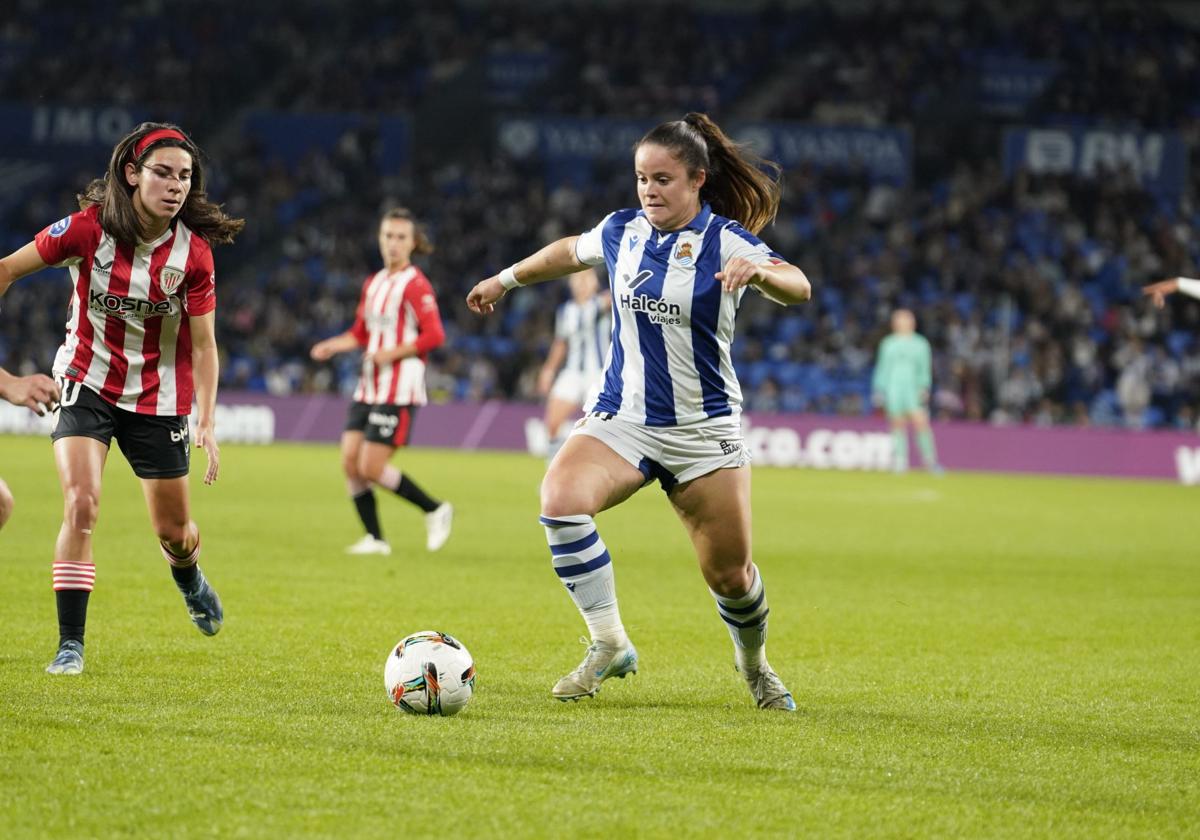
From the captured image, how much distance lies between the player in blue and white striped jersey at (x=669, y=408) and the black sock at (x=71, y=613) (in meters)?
2.01

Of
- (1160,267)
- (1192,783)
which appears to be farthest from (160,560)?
(1160,267)

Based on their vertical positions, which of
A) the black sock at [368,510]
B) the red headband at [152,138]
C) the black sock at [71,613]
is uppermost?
the red headband at [152,138]

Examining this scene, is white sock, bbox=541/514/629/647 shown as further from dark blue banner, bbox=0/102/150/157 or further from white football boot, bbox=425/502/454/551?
dark blue banner, bbox=0/102/150/157

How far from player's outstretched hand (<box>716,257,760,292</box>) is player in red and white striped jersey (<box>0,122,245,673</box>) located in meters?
2.40

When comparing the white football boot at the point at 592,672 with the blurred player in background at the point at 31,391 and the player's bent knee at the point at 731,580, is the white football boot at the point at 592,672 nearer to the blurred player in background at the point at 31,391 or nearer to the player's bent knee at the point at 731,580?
the player's bent knee at the point at 731,580

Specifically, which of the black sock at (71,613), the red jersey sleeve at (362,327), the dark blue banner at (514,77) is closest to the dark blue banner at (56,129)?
the dark blue banner at (514,77)

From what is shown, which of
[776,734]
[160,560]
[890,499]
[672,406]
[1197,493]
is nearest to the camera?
[776,734]

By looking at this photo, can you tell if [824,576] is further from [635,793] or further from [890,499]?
[890,499]

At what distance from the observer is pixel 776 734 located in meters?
5.64

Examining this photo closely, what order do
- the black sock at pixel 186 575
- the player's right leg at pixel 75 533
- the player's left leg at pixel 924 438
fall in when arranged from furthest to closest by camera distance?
the player's left leg at pixel 924 438
the black sock at pixel 186 575
the player's right leg at pixel 75 533

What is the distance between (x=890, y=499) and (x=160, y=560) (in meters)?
10.7

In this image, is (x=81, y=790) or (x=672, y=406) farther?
(x=672, y=406)

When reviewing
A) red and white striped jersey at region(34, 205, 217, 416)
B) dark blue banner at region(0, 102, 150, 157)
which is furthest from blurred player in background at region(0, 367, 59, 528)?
dark blue banner at region(0, 102, 150, 157)

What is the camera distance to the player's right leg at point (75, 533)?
656cm
